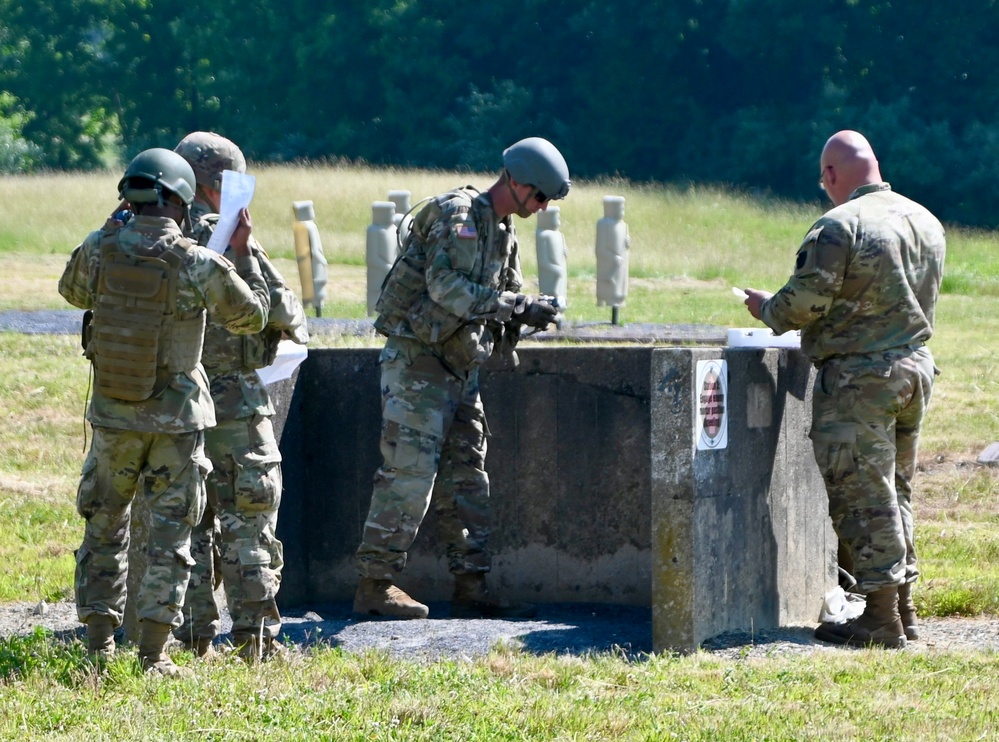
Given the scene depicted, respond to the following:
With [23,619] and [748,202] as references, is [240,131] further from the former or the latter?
[23,619]

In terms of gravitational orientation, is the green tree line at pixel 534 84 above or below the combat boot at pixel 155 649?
above

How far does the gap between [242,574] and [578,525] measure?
2187mm

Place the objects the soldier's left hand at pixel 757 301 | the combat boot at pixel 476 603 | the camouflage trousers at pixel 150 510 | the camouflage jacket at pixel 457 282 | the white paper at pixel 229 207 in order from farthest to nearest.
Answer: the combat boot at pixel 476 603 < the camouflage jacket at pixel 457 282 < the soldier's left hand at pixel 757 301 < the white paper at pixel 229 207 < the camouflage trousers at pixel 150 510

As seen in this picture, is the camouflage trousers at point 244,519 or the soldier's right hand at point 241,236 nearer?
the soldier's right hand at point 241,236

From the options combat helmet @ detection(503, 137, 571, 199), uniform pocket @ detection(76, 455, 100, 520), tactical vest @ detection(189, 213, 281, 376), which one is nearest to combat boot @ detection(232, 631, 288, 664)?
uniform pocket @ detection(76, 455, 100, 520)

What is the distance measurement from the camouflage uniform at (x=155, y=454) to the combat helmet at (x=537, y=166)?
169 cm

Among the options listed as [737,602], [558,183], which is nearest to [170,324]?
[558,183]

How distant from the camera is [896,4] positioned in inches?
1870

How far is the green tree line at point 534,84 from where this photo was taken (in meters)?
Answer: 45.4

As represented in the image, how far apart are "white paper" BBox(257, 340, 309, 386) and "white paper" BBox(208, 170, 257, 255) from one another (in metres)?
0.92

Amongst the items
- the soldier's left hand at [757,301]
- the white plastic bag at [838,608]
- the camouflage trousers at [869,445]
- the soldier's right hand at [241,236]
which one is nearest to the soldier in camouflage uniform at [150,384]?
the soldier's right hand at [241,236]

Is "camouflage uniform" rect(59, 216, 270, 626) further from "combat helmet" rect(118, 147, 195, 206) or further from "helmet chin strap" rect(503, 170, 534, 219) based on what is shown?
"helmet chin strap" rect(503, 170, 534, 219)

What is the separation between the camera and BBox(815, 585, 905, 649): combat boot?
6.59 m

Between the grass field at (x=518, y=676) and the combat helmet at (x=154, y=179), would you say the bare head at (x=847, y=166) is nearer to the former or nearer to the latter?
the grass field at (x=518, y=676)
